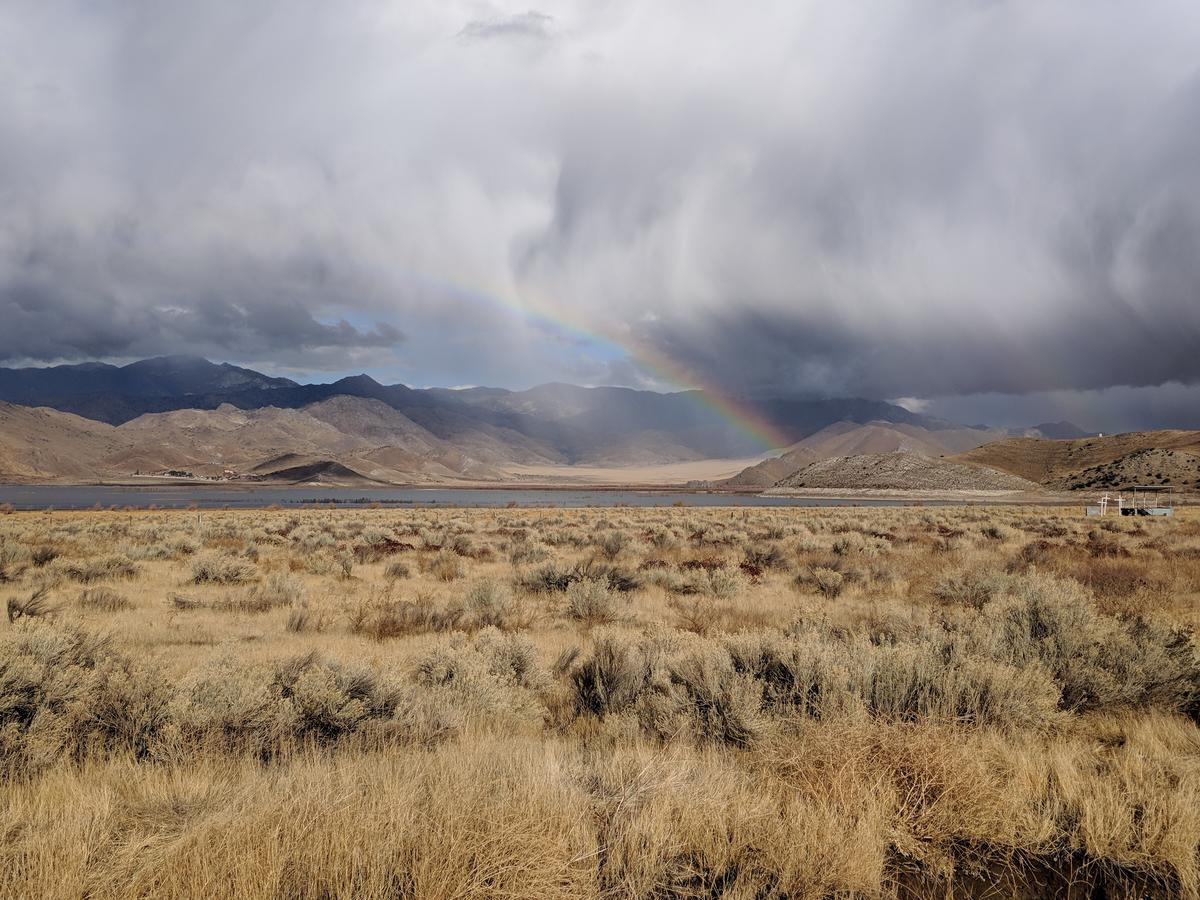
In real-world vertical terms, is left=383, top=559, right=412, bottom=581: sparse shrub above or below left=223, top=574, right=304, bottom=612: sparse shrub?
below

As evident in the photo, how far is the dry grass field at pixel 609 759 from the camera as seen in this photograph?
332 cm

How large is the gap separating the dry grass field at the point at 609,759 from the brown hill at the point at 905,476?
126 metres

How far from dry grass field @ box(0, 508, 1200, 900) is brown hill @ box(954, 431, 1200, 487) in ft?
402

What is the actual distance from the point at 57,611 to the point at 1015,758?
482 inches

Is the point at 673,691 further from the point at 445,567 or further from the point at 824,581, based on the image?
the point at 445,567

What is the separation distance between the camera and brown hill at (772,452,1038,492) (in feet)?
401

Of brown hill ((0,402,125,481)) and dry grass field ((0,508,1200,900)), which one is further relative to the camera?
brown hill ((0,402,125,481))

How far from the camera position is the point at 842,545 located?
2164cm

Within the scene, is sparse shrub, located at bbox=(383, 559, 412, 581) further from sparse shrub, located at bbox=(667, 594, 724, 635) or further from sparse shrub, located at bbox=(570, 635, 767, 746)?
sparse shrub, located at bbox=(570, 635, 767, 746)

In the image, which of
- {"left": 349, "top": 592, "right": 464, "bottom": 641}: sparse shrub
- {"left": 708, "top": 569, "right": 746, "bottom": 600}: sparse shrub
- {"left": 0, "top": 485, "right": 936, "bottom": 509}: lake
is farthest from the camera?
{"left": 0, "top": 485, "right": 936, "bottom": 509}: lake

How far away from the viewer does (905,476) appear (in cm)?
13012

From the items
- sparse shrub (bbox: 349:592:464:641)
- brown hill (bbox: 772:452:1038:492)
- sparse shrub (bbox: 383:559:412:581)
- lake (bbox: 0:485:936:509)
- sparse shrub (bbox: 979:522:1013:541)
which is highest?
brown hill (bbox: 772:452:1038:492)

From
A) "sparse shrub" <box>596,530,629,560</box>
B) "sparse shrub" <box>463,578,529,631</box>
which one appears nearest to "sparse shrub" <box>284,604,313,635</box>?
"sparse shrub" <box>463,578,529,631</box>

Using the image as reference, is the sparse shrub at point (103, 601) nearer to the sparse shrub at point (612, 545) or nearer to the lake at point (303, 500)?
the sparse shrub at point (612, 545)
